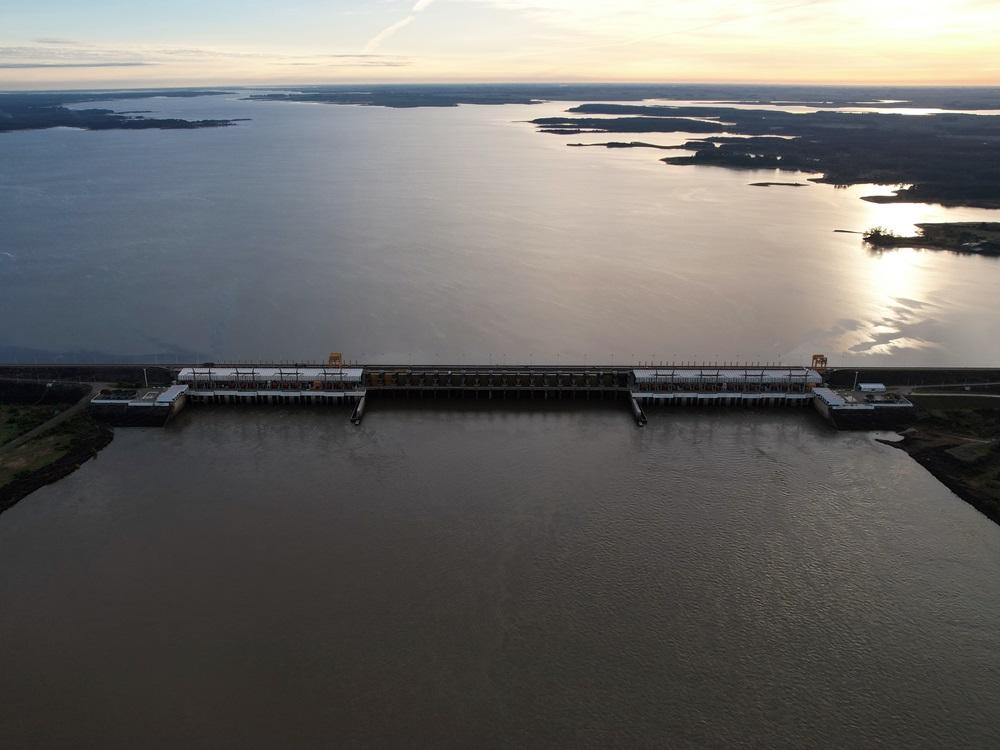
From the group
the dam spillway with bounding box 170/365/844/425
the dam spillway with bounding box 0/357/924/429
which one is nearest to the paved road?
the dam spillway with bounding box 0/357/924/429

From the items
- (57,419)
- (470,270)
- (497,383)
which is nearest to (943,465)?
(497,383)

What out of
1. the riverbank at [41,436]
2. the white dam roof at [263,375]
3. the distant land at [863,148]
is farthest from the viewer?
the distant land at [863,148]

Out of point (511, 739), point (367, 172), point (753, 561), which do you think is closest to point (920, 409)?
point (753, 561)

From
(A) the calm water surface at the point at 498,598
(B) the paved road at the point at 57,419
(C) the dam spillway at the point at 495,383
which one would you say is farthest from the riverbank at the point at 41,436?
(C) the dam spillway at the point at 495,383

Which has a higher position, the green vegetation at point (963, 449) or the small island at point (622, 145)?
the green vegetation at point (963, 449)

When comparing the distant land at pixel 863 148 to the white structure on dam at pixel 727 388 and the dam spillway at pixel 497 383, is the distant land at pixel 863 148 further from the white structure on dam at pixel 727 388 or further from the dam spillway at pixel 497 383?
the dam spillway at pixel 497 383

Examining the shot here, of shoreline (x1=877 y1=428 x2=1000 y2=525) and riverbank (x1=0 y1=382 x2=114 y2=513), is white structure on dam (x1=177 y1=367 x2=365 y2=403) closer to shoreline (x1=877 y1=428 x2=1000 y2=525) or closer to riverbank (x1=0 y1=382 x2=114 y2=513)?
riverbank (x1=0 y1=382 x2=114 y2=513)
